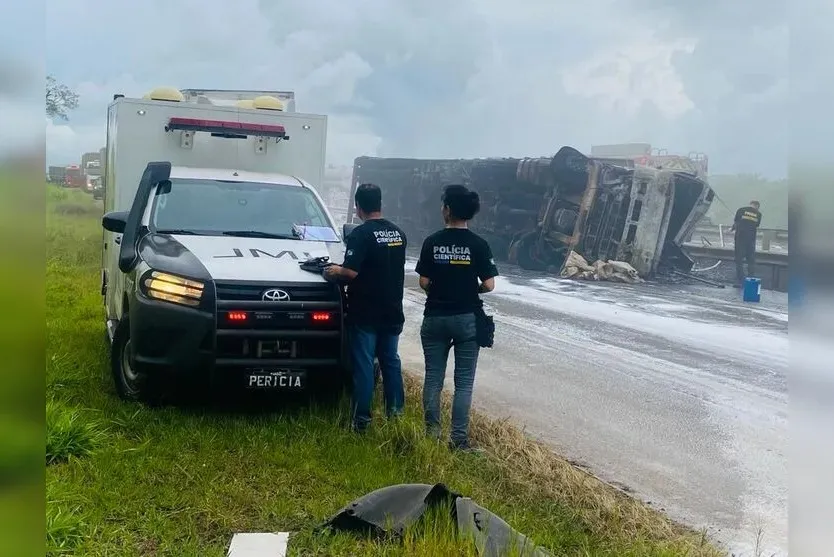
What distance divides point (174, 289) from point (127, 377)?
100 centimetres

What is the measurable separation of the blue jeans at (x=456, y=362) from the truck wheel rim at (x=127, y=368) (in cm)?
201

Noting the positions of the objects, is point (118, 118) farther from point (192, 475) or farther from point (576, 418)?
point (576, 418)

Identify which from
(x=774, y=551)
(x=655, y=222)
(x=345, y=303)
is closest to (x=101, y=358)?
(x=345, y=303)

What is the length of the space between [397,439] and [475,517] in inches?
52.2

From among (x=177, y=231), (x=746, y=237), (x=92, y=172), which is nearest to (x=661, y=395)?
(x=177, y=231)

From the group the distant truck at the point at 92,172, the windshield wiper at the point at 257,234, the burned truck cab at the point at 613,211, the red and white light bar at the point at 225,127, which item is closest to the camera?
the windshield wiper at the point at 257,234

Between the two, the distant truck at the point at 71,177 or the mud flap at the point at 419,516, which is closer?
the mud flap at the point at 419,516

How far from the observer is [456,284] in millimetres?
4594

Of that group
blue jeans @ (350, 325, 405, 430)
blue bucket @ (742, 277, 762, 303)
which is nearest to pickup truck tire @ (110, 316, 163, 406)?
blue jeans @ (350, 325, 405, 430)

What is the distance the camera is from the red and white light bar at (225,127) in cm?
696

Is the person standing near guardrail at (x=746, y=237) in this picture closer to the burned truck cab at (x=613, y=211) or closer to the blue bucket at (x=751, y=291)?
the burned truck cab at (x=613, y=211)

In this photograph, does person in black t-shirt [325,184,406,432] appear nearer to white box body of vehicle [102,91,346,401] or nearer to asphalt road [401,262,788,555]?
white box body of vehicle [102,91,346,401]

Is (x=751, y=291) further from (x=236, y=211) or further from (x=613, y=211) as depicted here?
(x=236, y=211)

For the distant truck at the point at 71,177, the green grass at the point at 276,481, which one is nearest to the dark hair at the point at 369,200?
the green grass at the point at 276,481
